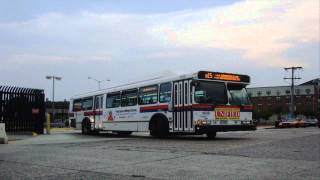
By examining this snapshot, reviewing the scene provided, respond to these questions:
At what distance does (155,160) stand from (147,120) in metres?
11.6

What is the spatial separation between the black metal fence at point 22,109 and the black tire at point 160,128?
8.97 m

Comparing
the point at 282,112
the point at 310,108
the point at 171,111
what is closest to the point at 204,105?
the point at 171,111

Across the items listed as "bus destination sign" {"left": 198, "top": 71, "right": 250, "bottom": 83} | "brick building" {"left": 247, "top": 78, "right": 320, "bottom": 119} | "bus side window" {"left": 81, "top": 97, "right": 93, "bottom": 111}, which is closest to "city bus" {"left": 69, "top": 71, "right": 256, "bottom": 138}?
"bus destination sign" {"left": 198, "top": 71, "right": 250, "bottom": 83}

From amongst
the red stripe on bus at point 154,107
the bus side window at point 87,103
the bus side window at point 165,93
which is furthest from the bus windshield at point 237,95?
the bus side window at point 87,103

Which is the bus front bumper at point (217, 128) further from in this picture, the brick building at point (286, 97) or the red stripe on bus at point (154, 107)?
the brick building at point (286, 97)

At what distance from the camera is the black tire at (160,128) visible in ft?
73.8

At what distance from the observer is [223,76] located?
70.1ft

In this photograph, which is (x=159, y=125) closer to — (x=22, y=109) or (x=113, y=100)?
(x=113, y=100)

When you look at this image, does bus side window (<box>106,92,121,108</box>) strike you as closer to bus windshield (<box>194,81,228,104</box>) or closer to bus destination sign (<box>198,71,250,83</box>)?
bus windshield (<box>194,81,228,104</box>)

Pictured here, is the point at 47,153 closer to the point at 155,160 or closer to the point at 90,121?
the point at 155,160

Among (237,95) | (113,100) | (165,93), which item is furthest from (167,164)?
(113,100)

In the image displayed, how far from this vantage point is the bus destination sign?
20875 millimetres

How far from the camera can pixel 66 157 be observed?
44.5 ft

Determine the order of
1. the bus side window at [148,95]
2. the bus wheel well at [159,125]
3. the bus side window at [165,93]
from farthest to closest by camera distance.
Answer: the bus side window at [148,95] → the bus wheel well at [159,125] → the bus side window at [165,93]
